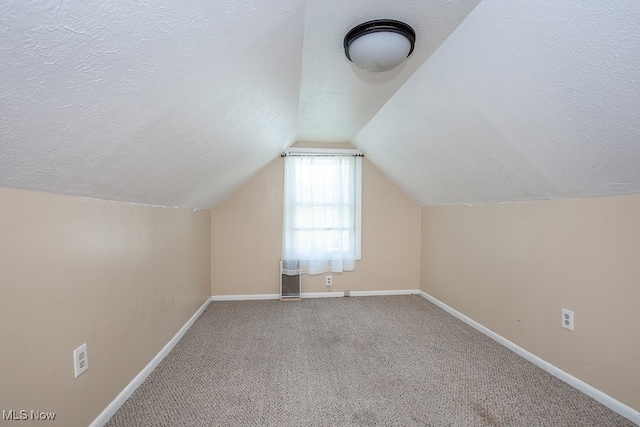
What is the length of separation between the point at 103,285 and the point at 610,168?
2569 mm

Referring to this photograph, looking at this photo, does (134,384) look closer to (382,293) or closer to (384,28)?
(384,28)

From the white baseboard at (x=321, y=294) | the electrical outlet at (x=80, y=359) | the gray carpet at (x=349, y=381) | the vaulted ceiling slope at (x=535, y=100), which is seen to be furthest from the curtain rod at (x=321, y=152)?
the electrical outlet at (x=80, y=359)

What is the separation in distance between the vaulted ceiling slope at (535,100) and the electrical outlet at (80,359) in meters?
2.21

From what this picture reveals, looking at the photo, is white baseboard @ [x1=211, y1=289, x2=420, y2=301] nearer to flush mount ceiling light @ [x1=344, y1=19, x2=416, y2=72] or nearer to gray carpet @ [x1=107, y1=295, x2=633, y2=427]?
gray carpet @ [x1=107, y1=295, x2=633, y2=427]

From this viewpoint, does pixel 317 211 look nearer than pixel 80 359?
No

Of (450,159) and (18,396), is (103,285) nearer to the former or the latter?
(18,396)

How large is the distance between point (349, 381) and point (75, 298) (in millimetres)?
1568

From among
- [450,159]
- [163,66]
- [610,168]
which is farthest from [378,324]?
[163,66]

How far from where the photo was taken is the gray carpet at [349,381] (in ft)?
5.32

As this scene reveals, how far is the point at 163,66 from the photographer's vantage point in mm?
1022

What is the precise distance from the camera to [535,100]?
1.44m

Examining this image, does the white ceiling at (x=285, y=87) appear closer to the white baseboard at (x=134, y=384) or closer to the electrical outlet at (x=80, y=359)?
the electrical outlet at (x=80, y=359)

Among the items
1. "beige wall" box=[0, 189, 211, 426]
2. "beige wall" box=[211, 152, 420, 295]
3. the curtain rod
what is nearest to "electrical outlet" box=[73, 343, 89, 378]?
"beige wall" box=[0, 189, 211, 426]

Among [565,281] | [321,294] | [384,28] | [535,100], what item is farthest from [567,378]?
[321,294]
